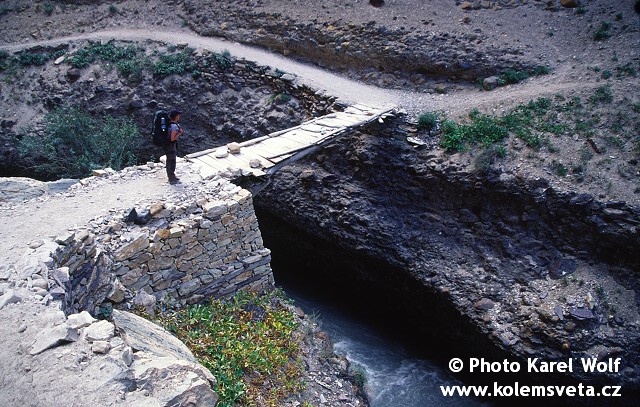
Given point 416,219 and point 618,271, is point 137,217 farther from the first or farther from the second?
point 618,271

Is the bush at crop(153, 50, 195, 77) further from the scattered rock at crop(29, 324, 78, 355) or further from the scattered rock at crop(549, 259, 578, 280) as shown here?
the scattered rock at crop(29, 324, 78, 355)

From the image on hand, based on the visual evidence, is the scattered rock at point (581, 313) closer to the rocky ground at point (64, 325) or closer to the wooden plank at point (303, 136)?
the rocky ground at point (64, 325)

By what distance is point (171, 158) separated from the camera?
831cm

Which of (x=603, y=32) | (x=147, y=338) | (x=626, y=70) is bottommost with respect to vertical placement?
(x=147, y=338)

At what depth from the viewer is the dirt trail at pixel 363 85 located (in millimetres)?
13203

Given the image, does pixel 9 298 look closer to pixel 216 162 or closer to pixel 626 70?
pixel 216 162

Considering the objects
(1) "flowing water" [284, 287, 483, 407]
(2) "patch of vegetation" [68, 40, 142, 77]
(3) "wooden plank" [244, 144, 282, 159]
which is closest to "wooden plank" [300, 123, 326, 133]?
(3) "wooden plank" [244, 144, 282, 159]

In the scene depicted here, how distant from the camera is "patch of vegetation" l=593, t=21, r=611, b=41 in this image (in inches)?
535

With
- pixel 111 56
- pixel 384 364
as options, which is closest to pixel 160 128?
pixel 384 364

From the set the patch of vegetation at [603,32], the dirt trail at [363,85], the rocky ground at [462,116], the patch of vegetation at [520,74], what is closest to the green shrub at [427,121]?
the rocky ground at [462,116]

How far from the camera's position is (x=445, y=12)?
51.0 ft

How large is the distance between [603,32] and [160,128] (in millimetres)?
12887

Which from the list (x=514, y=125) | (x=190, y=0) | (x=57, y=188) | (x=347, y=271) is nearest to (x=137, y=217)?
(x=57, y=188)

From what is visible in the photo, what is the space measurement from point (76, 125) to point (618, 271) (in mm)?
15089
